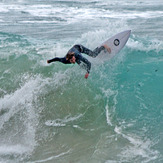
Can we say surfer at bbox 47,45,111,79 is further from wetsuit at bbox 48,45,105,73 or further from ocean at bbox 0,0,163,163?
ocean at bbox 0,0,163,163

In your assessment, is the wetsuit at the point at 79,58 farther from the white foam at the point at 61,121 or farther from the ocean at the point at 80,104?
the white foam at the point at 61,121

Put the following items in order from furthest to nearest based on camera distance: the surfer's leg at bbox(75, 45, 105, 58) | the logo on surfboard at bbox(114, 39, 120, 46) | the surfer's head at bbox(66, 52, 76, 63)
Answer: the logo on surfboard at bbox(114, 39, 120, 46)
the surfer's leg at bbox(75, 45, 105, 58)
the surfer's head at bbox(66, 52, 76, 63)

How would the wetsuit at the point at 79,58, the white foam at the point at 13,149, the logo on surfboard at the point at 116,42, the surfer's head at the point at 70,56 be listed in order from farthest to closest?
the logo on surfboard at the point at 116,42 → the wetsuit at the point at 79,58 → the surfer's head at the point at 70,56 → the white foam at the point at 13,149

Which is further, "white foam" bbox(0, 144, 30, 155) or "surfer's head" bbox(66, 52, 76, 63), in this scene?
"surfer's head" bbox(66, 52, 76, 63)

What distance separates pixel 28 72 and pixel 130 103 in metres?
4.06

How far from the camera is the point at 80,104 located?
8.69m

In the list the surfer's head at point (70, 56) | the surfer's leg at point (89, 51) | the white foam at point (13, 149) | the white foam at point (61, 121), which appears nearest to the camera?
the white foam at point (13, 149)

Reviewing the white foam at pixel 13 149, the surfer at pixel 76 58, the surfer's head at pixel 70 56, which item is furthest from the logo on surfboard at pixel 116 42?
the white foam at pixel 13 149

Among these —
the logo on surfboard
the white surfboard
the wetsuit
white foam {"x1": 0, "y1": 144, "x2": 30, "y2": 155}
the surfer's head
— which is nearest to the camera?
white foam {"x1": 0, "y1": 144, "x2": 30, "y2": 155}

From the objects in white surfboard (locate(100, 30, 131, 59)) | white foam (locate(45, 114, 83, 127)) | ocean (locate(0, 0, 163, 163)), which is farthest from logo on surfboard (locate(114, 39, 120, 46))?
white foam (locate(45, 114, 83, 127))

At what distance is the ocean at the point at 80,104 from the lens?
21.8 ft

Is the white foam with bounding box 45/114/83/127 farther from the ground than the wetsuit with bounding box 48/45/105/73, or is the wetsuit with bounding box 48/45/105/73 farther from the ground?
the wetsuit with bounding box 48/45/105/73

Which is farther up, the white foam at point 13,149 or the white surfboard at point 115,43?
the white surfboard at point 115,43

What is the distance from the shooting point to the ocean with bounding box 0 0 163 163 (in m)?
6.64
